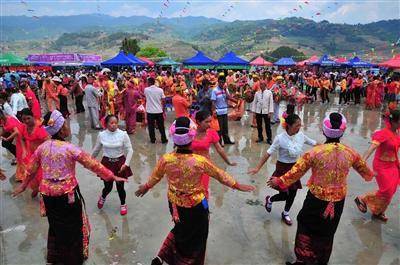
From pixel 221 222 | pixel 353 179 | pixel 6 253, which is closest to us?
pixel 6 253

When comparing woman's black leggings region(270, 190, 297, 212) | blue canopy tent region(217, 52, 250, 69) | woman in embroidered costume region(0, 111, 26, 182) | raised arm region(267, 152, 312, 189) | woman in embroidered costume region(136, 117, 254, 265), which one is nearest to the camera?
woman in embroidered costume region(136, 117, 254, 265)

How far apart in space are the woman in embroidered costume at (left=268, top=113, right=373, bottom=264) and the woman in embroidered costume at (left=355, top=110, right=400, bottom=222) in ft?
3.82

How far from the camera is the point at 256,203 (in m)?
5.56

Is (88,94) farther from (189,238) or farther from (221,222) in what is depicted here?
(189,238)

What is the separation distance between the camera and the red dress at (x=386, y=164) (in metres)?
4.55

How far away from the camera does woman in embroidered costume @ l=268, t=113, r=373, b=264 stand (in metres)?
3.37

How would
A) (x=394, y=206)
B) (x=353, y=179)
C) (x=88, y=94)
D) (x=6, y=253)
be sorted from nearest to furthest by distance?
(x=6, y=253)
(x=394, y=206)
(x=353, y=179)
(x=88, y=94)

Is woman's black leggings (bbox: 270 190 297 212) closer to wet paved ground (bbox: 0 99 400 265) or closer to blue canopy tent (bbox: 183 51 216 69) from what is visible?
wet paved ground (bbox: 0 99 400 265)

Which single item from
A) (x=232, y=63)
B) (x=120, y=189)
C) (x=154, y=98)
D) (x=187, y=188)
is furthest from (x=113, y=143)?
(x=232, y=63)

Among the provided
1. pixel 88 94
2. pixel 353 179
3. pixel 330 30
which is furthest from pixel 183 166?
pixel 330 30

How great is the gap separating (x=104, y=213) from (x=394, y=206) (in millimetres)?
4506

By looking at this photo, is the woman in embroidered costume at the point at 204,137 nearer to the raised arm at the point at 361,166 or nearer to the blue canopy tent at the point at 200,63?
the raised arm at the point at 361,166

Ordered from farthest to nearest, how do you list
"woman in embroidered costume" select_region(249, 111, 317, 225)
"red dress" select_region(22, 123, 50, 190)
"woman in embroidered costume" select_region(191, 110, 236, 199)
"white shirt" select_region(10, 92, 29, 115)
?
"white shirt" select_region(10, 92, 29, 115), "red dress" select_region(22, 123, 50, 190), "woman in embroidered costume" select_region(249, 111, 317, 225), "woman in embroidered costume" select_region(191, 110, 236, 199)

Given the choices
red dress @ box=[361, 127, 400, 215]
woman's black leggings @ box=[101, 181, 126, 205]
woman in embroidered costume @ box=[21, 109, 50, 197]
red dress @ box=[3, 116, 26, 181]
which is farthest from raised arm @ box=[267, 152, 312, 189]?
red dress @ box=[3, 116, 26, 181]
